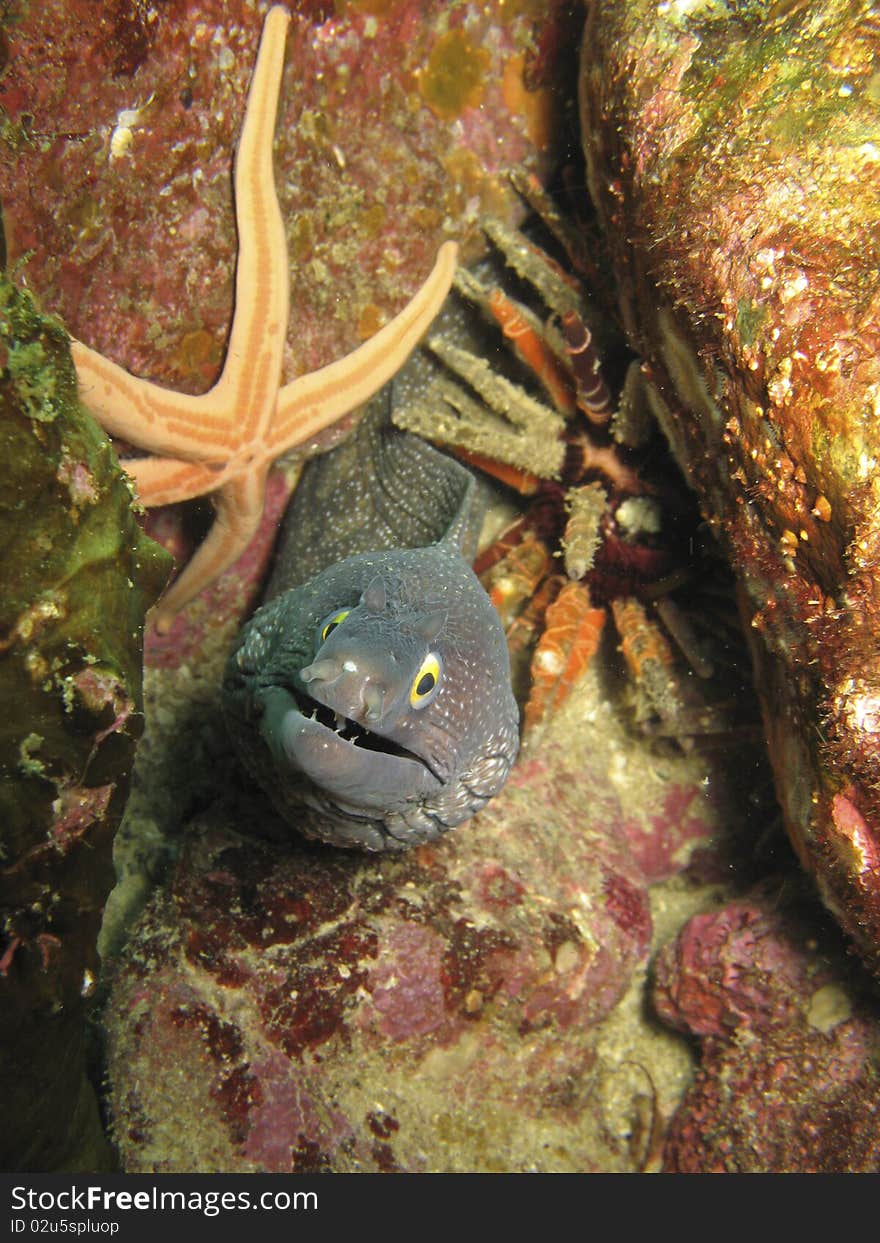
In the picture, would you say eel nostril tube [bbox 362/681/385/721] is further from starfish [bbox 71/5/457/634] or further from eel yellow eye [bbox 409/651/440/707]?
starfish [bbox 71/5/457/634]

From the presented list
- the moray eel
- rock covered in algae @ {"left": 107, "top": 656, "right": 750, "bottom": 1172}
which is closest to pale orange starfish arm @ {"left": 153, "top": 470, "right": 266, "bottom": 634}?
the moray eel

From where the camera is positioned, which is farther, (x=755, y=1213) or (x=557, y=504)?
(x=557, y=504)

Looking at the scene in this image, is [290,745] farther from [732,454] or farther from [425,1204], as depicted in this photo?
[425,1204]

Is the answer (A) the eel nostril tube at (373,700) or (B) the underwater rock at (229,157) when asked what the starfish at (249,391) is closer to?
(B) the underwater rock at (229,157)

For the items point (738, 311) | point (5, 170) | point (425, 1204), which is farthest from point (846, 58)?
point (425, 1204)

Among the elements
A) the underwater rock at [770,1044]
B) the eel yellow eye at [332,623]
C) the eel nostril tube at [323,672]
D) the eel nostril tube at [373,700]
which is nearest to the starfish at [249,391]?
the eel yellow eye at [332,623]

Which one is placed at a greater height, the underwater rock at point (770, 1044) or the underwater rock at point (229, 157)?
the underwater rock at point (229, 157)

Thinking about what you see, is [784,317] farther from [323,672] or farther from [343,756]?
[343,756]
